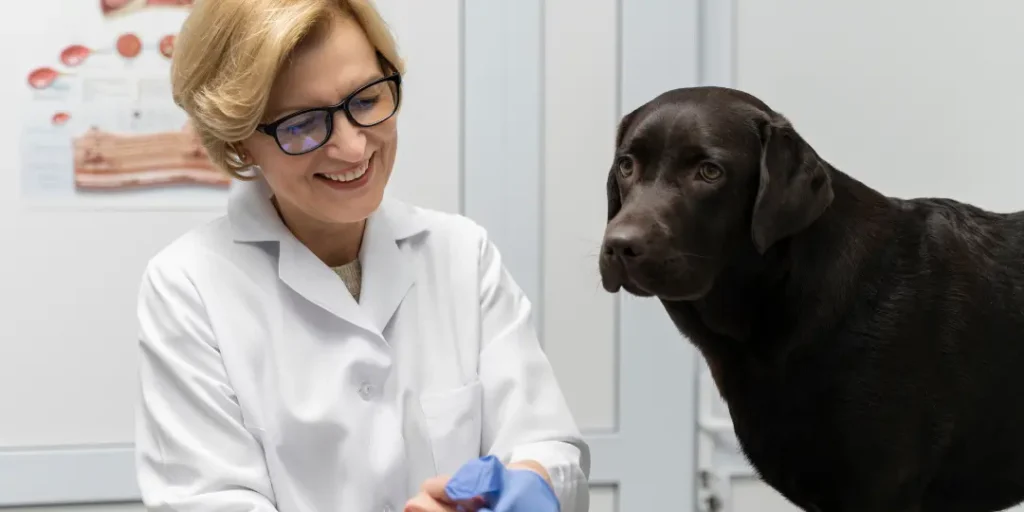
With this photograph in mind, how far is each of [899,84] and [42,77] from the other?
1487 millimetres

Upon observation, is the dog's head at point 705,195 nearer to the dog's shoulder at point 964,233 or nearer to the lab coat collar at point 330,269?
the dog's shoulder at point 964,233

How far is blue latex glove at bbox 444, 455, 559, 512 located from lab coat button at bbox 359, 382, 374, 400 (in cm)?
19

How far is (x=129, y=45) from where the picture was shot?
167 cm

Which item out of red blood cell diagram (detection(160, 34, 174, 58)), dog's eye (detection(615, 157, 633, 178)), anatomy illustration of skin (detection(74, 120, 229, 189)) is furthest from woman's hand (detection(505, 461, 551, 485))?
red blood cell diagram (detection(160, 34, 174, 58))

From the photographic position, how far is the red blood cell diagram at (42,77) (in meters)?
1.65

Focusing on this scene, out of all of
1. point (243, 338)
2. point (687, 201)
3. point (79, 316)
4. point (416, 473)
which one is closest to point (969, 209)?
point (687, 201)

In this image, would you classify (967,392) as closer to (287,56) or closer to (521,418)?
(521,418)

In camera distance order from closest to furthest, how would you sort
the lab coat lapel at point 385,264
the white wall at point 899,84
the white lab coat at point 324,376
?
1. the white lab coat at point 324,376
2. the lab coat lapel at point 385,264
3. the white wall at point 899,84

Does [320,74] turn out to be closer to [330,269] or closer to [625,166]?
[330,269]

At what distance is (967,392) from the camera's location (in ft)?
2.90

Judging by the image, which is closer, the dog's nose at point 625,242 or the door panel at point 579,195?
the dog's nose at point 625,242

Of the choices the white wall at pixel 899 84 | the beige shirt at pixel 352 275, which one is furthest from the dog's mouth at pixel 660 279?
the white wall at pixel 899 84

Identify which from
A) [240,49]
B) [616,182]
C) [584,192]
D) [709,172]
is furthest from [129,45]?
[709,172]

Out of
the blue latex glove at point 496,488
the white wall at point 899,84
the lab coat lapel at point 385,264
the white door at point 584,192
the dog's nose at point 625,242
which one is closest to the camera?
the dog's nose at point 625,242
